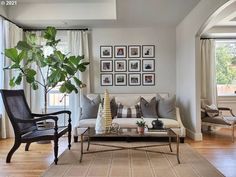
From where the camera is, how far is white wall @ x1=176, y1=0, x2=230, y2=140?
495 cm

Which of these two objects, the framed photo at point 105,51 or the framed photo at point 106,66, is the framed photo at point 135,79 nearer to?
the framed photo at point 106,66

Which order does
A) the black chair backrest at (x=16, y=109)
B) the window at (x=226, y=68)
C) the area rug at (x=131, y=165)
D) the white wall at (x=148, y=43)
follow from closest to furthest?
1. the area rug at (x=131, y=165)
2. the black chair backrest at (x=16, y=109)
3. the white wall at (x=148, y=43)
4. the window at (x=226, y=68)

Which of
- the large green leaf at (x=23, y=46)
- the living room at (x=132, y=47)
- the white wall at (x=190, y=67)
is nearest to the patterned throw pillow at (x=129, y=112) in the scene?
the living room at (x=132, y=47)

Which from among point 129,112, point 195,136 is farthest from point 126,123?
point 195,136

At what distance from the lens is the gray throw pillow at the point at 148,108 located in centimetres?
537

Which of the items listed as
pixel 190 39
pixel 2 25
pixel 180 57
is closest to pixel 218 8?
pixel 190 39

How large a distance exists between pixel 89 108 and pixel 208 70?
3.28 m

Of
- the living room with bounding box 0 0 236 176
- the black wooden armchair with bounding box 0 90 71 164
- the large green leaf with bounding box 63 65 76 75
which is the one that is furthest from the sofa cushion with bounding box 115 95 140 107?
the black wooden armchair with bounding box 0 90 71 164

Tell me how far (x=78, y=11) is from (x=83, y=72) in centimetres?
142

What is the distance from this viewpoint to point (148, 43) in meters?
6.32

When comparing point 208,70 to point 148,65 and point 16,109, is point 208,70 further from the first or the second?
point 16,109

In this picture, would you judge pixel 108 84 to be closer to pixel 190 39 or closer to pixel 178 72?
pixel 178 72

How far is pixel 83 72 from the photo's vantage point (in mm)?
6152

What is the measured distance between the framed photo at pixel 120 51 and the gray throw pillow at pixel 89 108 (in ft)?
4.48
